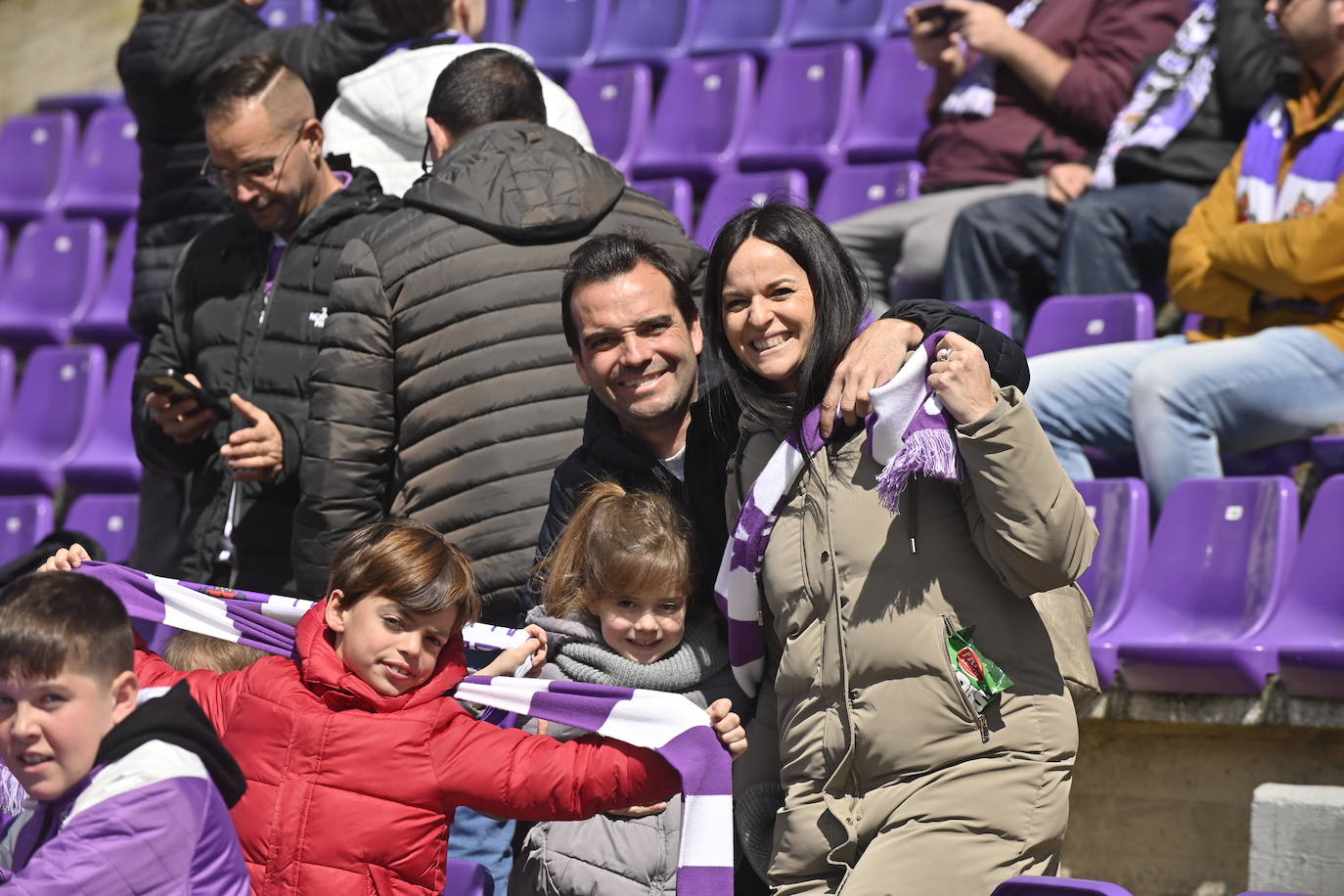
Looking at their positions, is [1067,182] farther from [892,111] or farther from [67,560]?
[67,560]

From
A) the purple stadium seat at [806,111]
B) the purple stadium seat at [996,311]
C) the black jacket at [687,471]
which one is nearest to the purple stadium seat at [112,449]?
the purple stadium seat at [806,111]

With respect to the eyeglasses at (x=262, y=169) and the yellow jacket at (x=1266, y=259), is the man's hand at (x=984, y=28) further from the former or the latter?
the eyeglasses at (x=262, y=169)

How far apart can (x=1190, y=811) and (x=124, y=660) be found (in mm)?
2590

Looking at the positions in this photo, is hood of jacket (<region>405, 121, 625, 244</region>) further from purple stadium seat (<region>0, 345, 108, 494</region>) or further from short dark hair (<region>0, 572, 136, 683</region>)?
purple stadium seat (<region>0, 345, 108, 494</region>)

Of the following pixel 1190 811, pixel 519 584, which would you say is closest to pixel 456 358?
pixel 519 584

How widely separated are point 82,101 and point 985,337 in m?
7.10

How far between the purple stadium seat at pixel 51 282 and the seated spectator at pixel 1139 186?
4.05 metres

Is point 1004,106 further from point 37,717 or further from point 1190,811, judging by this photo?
point 37,717

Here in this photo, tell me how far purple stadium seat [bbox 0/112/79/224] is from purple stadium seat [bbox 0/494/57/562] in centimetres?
211

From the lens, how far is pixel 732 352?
9.08 ft

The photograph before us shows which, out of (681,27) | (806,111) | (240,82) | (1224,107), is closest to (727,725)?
(240,82)

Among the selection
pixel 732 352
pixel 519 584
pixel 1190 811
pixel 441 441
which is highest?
pixel 732 352

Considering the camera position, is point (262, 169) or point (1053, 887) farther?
point (262, 169)

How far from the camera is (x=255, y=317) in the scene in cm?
381
